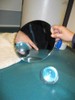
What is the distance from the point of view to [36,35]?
674mm

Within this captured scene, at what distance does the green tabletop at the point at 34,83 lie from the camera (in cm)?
44

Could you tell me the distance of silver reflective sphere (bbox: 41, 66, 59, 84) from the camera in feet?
1.65

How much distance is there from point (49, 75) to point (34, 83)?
6cm

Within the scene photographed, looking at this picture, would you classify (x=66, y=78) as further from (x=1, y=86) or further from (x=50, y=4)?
(x=50, y=4)

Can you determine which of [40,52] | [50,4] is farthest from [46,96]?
[50,4]

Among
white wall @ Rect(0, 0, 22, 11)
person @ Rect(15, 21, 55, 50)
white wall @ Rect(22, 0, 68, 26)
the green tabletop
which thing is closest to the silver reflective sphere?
the green tabletop

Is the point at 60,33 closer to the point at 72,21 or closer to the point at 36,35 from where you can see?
the point at 36,35

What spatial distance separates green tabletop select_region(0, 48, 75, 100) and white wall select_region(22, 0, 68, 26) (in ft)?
1.95

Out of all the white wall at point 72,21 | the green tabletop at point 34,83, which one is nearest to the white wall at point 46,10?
the white wall at point 72,21

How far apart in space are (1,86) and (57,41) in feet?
1.06

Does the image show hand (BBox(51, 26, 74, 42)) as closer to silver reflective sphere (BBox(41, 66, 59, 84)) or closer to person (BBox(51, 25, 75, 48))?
person (BBox(51, 25, 75, 48))

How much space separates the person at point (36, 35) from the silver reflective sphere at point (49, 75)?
5.5 inches

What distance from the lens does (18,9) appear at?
178cm

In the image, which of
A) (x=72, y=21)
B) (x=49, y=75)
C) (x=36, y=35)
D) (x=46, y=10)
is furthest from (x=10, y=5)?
(x=49, y=75)
